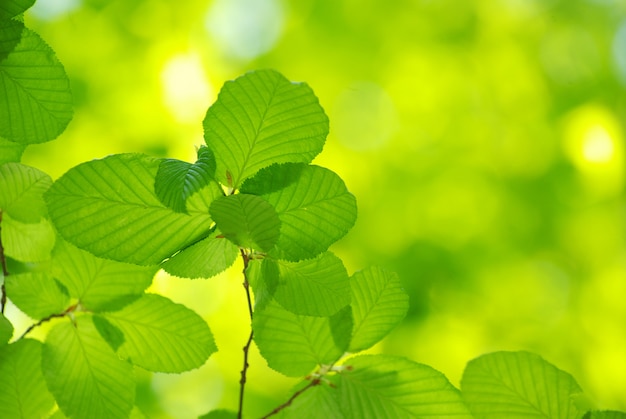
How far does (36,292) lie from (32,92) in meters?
0.19

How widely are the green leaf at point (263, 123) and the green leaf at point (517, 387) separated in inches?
8.1

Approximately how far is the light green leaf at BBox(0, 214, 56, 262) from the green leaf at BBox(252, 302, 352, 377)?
0.74 feet

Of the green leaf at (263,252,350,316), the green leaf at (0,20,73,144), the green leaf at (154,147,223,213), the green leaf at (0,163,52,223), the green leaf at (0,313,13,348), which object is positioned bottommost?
the green leaf at (0,313,13,348)

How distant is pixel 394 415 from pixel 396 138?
3217 mm

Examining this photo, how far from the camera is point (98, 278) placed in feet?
1.55

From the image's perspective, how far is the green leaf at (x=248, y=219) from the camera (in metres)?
0.32

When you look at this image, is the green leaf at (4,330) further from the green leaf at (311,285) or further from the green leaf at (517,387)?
the green leaf at (517,387)

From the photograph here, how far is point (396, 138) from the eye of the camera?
3535mm

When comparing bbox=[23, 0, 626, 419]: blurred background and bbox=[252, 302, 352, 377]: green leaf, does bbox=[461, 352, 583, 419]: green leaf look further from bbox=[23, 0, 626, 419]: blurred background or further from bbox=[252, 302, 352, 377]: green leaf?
bbox=[23, 0, 626, 419]: blurred background

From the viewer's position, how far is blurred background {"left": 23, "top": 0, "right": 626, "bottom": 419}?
9.88 feet

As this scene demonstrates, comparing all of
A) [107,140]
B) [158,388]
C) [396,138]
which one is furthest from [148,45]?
[158,388]

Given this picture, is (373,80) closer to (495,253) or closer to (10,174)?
(495,253)

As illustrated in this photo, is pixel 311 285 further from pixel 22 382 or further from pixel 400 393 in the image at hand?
pixel 22 382

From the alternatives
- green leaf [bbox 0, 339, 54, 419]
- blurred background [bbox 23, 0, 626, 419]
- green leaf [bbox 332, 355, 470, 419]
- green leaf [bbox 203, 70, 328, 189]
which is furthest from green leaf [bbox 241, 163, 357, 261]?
blurred background [bbox 23, 0, 626, 419]
